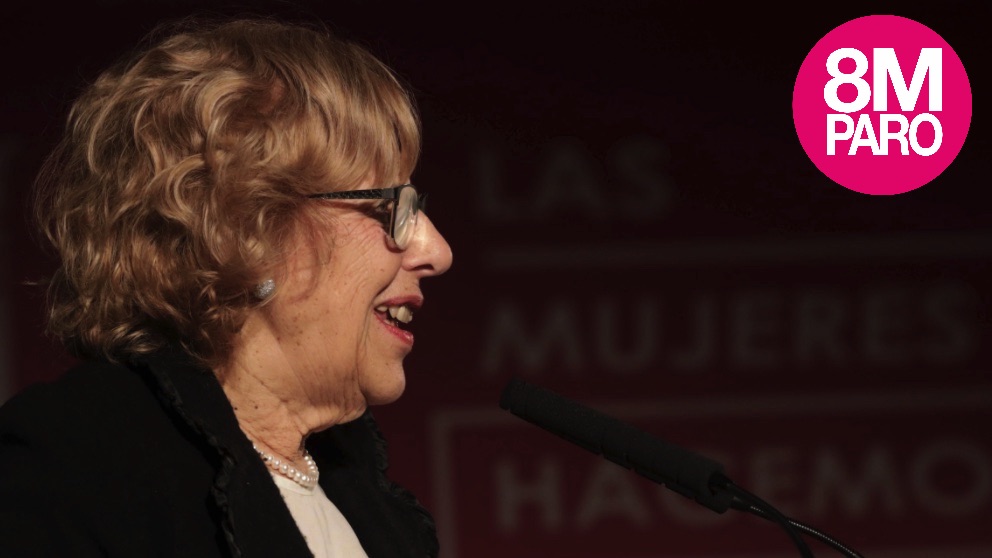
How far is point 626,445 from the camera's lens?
121 centimetres

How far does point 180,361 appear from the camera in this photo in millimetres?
1345

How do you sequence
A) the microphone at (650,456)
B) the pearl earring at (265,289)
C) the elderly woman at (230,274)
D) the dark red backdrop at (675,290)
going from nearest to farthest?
the microphone at (650,456) → the elderly woman at (230,274) → the pearl earring at (265,289) → the dark red backdrop at (675,290)

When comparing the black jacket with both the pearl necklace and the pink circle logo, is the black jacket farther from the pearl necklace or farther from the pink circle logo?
the pink circle logo

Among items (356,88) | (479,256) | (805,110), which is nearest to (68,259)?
(356,88)

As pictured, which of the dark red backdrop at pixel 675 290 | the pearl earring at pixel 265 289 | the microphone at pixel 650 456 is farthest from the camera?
the dark red backdrop at pixel 675 290

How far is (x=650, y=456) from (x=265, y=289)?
0.42 metres

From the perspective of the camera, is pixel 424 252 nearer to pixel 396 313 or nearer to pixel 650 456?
pixel 396 313

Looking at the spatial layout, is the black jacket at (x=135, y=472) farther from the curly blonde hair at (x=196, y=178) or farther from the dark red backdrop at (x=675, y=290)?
the dark red backdrop at (x=675, y=290)

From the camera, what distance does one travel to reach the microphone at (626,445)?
1165 millimetres

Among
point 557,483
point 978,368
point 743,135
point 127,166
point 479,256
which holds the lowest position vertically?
point 557,483

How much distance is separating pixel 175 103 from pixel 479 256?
1.32 meters

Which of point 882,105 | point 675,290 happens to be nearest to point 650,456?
point 675,290

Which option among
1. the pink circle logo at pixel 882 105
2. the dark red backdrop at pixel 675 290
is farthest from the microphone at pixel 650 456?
the pink circle logo at pixel 882 105

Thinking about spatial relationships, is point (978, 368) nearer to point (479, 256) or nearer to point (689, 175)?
point (689, 175)
